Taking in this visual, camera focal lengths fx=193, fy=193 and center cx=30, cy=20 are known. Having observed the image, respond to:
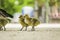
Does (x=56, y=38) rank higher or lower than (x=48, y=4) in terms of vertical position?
lower

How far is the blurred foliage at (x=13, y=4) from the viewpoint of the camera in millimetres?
1180

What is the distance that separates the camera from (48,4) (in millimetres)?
1167

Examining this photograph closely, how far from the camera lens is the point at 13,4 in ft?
4.05

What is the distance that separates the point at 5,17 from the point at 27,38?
148mm

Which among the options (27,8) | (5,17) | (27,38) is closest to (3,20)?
(5,17)

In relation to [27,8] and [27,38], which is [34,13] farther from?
[27,38]

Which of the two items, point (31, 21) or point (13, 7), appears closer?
point (31, 21)

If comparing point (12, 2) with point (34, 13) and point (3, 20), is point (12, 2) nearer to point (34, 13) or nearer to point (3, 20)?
point (34, 13)

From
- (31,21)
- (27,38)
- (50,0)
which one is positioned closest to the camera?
(27,38)

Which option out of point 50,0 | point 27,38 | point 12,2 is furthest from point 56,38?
point 12,2

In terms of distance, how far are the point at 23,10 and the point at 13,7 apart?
7 centimetres

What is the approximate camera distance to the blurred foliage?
1180mm

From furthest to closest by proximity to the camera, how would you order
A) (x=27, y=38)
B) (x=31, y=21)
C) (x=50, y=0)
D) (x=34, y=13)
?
1. (x=34, y=13)
2. (x=50, y=0)
3. (x=31, y=21)
4. (x=27, y=38)

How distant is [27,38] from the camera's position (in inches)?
20.9
